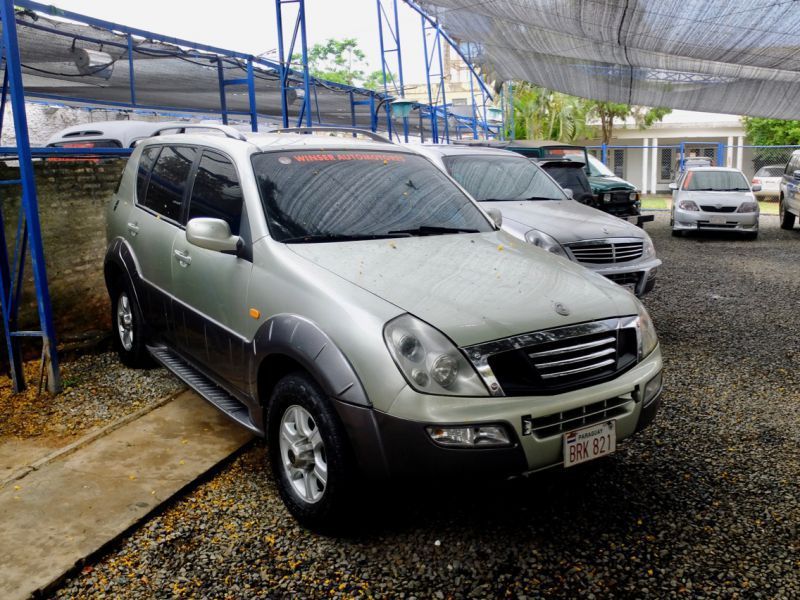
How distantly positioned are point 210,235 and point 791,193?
14.6 meters

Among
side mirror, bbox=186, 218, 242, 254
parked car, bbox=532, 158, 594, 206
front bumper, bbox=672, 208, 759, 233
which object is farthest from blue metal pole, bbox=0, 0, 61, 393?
front bumper, bbox=672, 208, 759, 233

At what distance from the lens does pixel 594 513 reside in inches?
124

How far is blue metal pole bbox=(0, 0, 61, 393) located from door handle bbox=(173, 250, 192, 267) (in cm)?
115

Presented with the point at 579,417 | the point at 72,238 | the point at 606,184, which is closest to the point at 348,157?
the point at 579,417

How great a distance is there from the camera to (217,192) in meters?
3.86

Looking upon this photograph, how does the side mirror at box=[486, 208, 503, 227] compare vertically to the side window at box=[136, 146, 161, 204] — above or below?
below

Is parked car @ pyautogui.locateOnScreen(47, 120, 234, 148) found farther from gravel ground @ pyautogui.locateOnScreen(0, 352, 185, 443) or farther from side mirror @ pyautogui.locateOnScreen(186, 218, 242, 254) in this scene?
side mirror @ pyautogui.locateOnScreen(186, 218, 242, 254)

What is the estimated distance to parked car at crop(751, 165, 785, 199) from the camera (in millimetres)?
23734

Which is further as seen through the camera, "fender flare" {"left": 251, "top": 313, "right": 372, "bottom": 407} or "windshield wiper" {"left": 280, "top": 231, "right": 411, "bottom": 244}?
"windshield wiper" {"left": 280, "top": 231, "right": 411, "bottom": 244}

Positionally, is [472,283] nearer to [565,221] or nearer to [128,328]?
[128,328]

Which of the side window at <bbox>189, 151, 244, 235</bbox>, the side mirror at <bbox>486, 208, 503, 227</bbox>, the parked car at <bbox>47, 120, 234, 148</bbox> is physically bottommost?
the side mirror at <bbox>486, 208, 503, 227</bbox>

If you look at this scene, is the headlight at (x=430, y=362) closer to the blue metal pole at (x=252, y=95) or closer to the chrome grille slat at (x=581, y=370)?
the chrome grille slat at (x=581, y=370)

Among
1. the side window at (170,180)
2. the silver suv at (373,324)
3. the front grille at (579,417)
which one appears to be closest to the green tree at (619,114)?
the side window at (170,180)

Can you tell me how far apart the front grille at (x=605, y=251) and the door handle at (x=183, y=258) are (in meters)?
3.54
